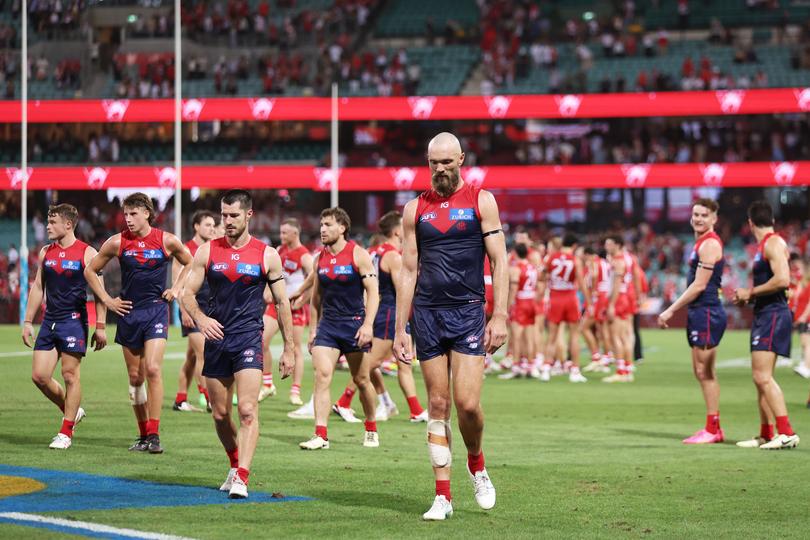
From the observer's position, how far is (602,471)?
11.2m

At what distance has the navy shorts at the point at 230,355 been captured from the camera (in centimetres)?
959

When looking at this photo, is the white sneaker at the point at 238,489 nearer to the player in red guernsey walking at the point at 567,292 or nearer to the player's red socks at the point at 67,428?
the player's red socks at the point at 67,428

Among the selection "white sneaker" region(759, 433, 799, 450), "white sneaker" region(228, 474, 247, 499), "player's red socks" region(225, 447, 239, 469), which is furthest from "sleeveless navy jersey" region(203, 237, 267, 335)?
"white sneaker" region(759, 433, 799, 450)

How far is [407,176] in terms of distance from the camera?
47.4m

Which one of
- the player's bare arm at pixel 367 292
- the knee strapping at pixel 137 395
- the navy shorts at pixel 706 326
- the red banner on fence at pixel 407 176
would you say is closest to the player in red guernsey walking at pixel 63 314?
the knee strapping at pixel 137 395

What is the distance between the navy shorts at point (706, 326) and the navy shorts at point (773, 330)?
1.20 ft

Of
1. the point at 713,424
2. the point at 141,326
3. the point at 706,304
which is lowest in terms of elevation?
the point at 713,424

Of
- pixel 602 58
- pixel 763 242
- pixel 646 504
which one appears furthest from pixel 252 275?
pixel 602 58

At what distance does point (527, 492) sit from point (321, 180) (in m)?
38.2

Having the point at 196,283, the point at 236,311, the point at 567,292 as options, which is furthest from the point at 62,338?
the point at 567,292

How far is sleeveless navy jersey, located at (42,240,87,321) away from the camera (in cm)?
1236

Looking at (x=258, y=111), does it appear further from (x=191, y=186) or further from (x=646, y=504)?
(x=646, y=504)

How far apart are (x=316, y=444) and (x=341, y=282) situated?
1740mm

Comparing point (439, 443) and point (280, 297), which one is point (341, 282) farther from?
point (439, 443)
